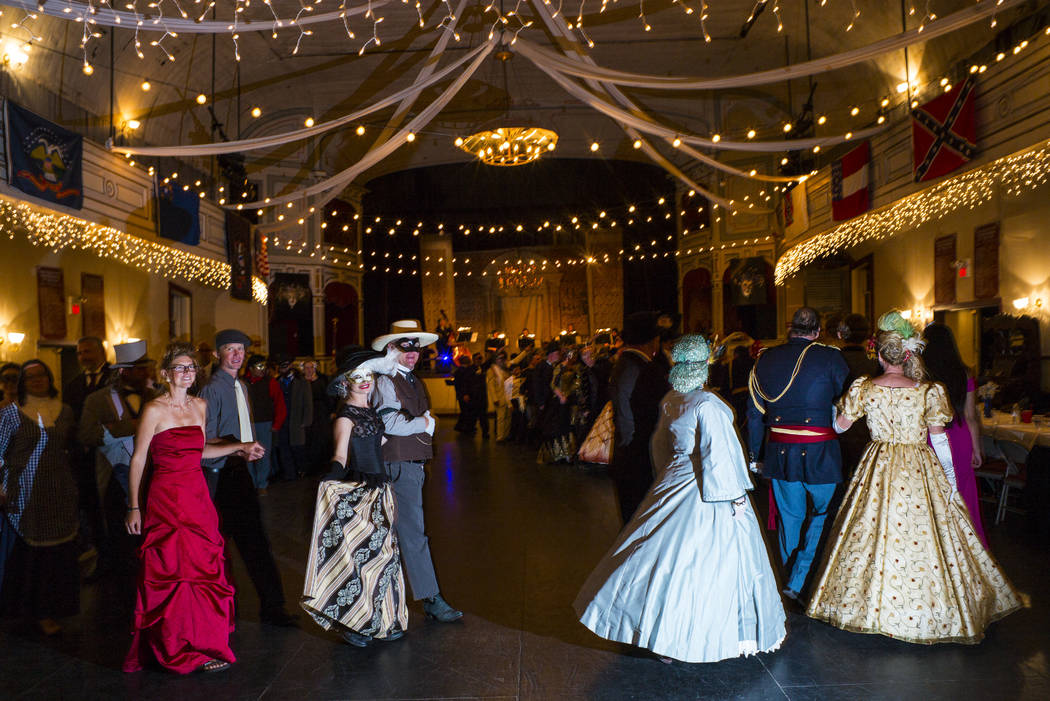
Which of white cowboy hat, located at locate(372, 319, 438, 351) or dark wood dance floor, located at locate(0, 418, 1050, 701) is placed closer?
dark wood dance floor, located at locate(0, 418, 1050, 701)

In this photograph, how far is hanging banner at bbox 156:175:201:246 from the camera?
1044 centimetres

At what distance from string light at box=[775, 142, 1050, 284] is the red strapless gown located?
270 inches

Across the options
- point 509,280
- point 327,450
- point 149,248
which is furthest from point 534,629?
point 509,280

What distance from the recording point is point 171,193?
10719mm

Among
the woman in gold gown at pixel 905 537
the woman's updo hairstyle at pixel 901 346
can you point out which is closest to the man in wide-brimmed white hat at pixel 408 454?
the woman in gold gown at pixel 905 537

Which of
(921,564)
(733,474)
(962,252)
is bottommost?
(921,564)

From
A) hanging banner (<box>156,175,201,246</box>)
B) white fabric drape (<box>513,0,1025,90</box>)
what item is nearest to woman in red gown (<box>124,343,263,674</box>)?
white fabric drape (<box>513,0,1025,90</box>)

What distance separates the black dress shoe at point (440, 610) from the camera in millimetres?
3670

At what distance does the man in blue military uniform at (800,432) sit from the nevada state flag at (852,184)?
6.42 m

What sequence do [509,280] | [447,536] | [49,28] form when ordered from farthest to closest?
[509,280]
[49,28]
[447,536]

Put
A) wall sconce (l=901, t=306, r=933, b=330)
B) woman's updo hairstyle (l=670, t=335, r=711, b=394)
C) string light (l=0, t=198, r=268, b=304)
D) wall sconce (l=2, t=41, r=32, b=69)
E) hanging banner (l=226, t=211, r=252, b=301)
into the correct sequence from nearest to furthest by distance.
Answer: woman's updo hairstyle (l=670, t=335, r=711, b=394) → wall sconce (l=2, t=41, r=32, b=69) → string light (l=0, t=198, r=268, b=304) → wall sconce (l=901, t=306, r=933, b=330) → hanging banner (l=226, t=211, r=252, b=301)

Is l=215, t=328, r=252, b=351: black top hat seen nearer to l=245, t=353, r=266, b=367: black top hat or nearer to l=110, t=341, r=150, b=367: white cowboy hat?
l=110, t=341, r=150, b=367: white cowboy hat

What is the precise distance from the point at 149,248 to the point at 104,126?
169cm

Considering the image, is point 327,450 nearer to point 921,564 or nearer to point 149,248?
point 149,248
